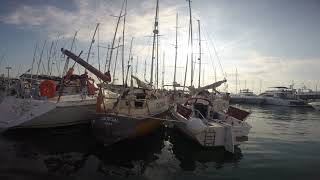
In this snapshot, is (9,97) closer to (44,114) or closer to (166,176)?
(44,114)

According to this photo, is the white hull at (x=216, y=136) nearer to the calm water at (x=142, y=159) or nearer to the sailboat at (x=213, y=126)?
the sailboat at (x=213, y=126)

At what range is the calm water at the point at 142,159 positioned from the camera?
10797 mm

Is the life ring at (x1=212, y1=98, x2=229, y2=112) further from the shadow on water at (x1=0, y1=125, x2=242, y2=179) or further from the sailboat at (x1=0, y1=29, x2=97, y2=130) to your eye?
the sailboat at (x1=0, y1=29, x2=97, y2=130)

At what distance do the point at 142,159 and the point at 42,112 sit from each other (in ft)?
20.1

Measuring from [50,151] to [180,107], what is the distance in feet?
28.9

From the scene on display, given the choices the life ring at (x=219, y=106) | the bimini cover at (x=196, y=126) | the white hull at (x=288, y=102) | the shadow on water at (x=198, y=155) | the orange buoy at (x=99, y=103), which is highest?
the orange buoy at (x=99, y=103)

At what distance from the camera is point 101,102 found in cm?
1463

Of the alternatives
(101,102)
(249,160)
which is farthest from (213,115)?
(101,102)

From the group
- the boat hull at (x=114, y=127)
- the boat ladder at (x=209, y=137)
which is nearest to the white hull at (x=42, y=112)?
the boat hull at (x=114, y=127)

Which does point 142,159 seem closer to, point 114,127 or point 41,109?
point 114,127

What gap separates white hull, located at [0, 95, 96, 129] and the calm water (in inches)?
23.0

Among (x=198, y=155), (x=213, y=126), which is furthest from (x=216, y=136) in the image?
(x=198, y=155)

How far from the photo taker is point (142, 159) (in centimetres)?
1291

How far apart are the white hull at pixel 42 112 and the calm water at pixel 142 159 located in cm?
58
